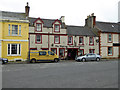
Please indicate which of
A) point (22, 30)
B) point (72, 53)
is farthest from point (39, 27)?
point (72, 53)

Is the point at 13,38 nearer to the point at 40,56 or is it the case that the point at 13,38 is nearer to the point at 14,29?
the point at 14,29

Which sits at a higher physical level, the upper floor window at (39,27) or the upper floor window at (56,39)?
the upper floor window at (39,27)

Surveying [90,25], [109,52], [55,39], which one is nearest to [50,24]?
[55,39]

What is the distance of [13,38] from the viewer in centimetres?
2144

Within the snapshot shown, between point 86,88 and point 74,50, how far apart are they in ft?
69.8

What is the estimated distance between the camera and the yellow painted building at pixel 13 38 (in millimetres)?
20908

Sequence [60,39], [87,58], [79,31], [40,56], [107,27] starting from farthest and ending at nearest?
[107,27] → [79,31] → [60,39] → [87,58] → [40,56]

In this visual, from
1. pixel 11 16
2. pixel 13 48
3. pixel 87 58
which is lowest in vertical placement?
pixel 87 58

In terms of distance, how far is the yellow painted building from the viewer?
2091 centimetres

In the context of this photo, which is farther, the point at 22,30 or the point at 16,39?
the point at 22,30

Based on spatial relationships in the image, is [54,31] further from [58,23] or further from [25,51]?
[25,51]

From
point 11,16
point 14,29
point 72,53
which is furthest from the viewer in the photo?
point 72,53

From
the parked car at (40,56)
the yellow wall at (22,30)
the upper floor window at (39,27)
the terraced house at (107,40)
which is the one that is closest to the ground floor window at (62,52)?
the parked car at (40,56)

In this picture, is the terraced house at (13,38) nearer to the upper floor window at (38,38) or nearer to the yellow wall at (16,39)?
the yellow wall at (16,39)
